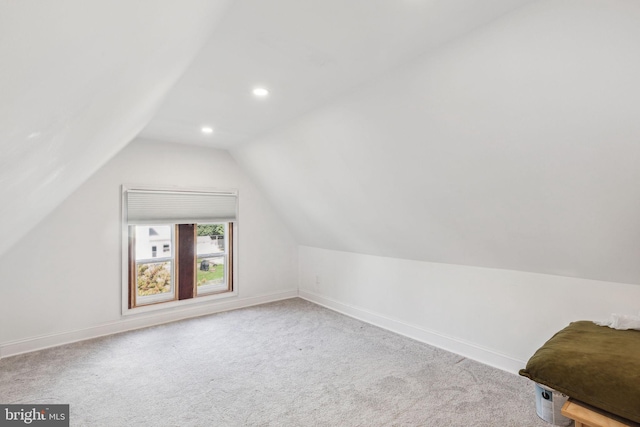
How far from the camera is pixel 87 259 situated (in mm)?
3523

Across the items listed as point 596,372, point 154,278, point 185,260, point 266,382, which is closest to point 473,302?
point 596,372

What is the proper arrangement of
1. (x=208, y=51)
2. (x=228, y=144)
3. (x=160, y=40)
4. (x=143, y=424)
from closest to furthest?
1. (x=160, y=40)
2. (x=208, y=51)
3. (x=143, y=424)
4. (x=228, y=144)

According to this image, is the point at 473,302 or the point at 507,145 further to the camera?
the point at 473,302

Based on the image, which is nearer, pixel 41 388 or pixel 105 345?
pixel 41 388

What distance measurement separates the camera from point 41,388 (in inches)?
99.7

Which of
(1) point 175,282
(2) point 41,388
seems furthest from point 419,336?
(2) point 41,388

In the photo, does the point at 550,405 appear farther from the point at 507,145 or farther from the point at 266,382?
the point at 266,382

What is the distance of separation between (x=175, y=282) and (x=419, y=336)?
9.88ft

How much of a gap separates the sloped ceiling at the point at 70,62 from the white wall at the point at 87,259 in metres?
2.40

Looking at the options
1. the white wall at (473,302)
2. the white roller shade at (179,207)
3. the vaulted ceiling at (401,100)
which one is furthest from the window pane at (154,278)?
the white wall at (473,302)

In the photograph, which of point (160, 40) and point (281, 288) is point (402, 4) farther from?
point (281, 288)

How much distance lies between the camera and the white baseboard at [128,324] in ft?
10.5

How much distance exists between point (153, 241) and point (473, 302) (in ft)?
12.2

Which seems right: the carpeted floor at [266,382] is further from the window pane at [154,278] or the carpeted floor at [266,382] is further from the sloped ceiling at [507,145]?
the sloped ceiling at [507,145]
